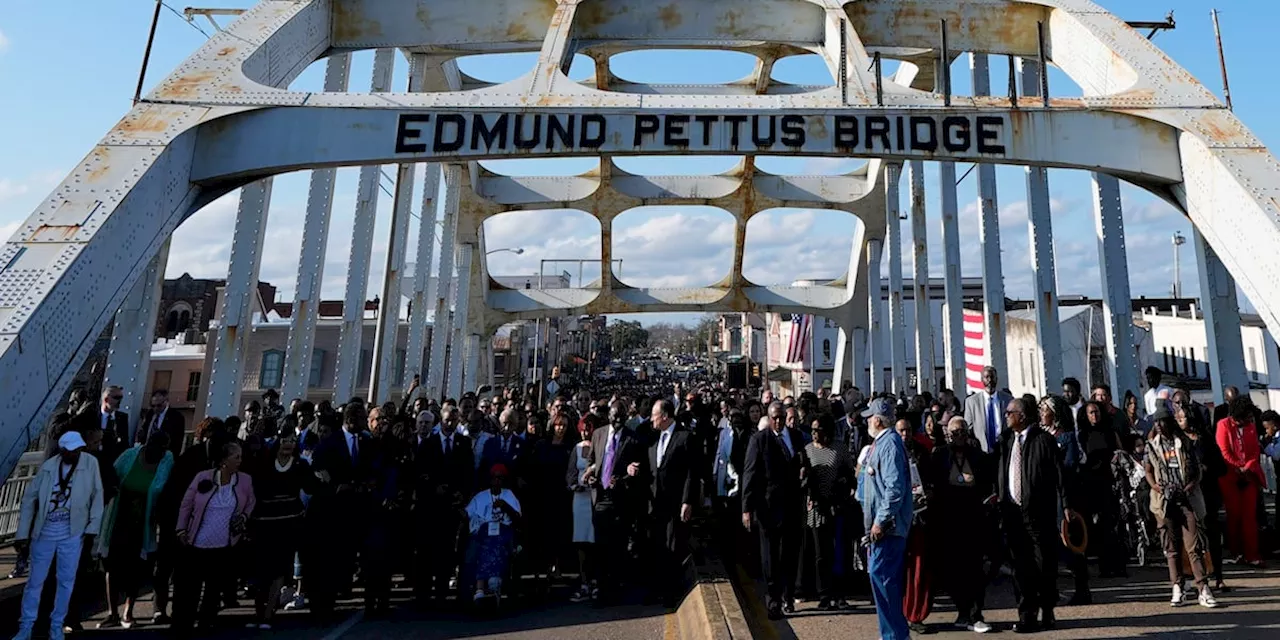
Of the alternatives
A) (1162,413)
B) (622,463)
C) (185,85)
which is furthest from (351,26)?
(1162,413)

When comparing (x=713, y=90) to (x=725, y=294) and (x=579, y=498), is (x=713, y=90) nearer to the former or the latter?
(x=725, y=294)

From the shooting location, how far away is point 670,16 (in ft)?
34.4

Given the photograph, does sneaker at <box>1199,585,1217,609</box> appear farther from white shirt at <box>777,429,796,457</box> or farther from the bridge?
white shirt at <box>777,429,796,457</box>

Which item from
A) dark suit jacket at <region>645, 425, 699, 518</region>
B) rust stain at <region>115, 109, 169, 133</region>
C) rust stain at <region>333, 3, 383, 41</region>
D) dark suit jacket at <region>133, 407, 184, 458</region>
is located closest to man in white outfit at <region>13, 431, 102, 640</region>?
dark suit jacket at <region>133, 407, 184, 458</region>

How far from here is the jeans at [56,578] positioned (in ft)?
14.3

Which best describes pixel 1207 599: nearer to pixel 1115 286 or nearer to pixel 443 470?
pixel 1115 286

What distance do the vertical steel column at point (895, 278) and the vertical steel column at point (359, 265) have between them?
10881 millimetres

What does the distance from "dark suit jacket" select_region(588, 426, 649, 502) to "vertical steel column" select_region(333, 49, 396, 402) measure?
5.72m

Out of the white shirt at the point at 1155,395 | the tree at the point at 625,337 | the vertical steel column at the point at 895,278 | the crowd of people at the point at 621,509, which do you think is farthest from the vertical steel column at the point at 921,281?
the tree at the point at 625,337

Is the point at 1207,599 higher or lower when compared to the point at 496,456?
lower

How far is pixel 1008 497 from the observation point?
188 inches

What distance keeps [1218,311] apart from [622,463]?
Result: 706cm

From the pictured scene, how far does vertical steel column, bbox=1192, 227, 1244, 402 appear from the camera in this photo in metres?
7.55

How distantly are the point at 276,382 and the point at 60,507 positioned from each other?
88.2 ft
